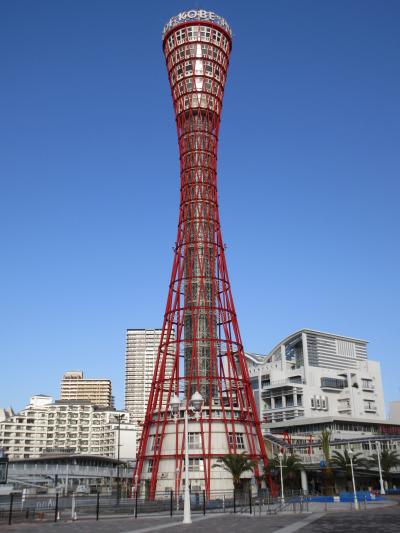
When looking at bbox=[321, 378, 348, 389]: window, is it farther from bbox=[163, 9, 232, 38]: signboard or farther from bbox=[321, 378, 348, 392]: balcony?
bbox=[163, 9, 232, 38]: signboard

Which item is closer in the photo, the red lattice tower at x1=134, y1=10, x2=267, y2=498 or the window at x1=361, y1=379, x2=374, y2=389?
the red lattice tower at x1=134, y1=10, x2=267, y2=498

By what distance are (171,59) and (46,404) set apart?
4027 inches

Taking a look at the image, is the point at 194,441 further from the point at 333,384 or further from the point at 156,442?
the point at 333,384

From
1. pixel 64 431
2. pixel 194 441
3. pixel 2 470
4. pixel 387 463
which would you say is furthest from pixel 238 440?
pixel 64 431

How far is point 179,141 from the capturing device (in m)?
66.5

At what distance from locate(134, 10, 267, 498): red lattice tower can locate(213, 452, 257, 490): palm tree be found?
170 centimetres

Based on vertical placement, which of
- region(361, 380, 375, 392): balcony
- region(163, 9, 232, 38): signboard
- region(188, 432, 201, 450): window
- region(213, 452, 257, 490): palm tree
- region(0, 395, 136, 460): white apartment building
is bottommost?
region(213, 452, 257, 490): palm tree

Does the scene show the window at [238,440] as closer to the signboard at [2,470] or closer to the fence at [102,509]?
the fence at [102,509]

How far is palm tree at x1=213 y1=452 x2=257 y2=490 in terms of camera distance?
52.3 metres

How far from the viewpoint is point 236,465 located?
5234cm

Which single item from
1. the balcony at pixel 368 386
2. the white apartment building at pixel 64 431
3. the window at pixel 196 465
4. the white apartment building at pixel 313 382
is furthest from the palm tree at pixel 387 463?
the white apartment building at pixel 64 431

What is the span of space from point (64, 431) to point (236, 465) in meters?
96.5

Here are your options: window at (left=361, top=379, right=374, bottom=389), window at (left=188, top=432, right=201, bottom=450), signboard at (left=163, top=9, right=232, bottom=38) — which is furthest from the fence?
window at (left=361, top=379, right=374, bottom=389)

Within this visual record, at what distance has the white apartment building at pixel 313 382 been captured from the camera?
106562 millimetres
